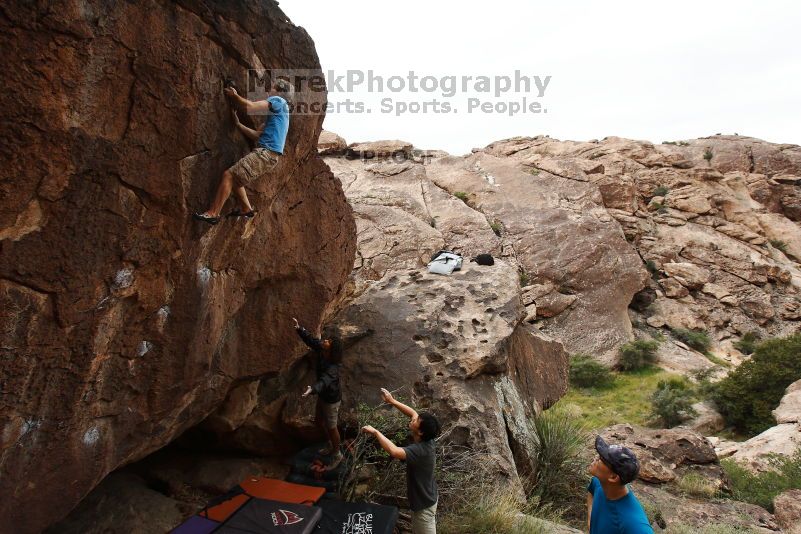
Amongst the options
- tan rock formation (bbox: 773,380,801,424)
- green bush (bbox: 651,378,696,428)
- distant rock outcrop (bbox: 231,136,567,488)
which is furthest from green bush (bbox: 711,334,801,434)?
distant rock outcrop (bbox: 231,136,567,488)

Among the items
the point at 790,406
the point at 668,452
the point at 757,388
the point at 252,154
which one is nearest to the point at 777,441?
the point at 790,406

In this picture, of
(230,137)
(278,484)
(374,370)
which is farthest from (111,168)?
Answer: (374,370)

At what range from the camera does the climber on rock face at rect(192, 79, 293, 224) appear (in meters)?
3.91

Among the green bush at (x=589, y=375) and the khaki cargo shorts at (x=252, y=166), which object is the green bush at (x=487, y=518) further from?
the green bush at (x=589, y=375)

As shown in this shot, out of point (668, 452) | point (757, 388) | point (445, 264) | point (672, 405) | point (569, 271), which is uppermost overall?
point (445, 264)

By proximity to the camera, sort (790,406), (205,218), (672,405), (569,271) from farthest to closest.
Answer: (569,271) → (672,405) → (790,406) → (205,218)

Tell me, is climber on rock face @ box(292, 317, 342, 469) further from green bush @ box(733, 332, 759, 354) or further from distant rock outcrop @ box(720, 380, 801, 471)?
green bush @ box(733, 332, 759, 354)

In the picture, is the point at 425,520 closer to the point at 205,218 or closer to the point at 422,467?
the point at 422,467

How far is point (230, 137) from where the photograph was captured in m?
4.10

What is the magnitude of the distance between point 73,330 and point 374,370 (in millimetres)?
3943

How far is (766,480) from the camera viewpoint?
28.6 feet

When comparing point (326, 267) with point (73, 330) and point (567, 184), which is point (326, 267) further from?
point (567, 184)

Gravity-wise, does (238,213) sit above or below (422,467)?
above

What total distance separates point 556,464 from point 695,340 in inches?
620
